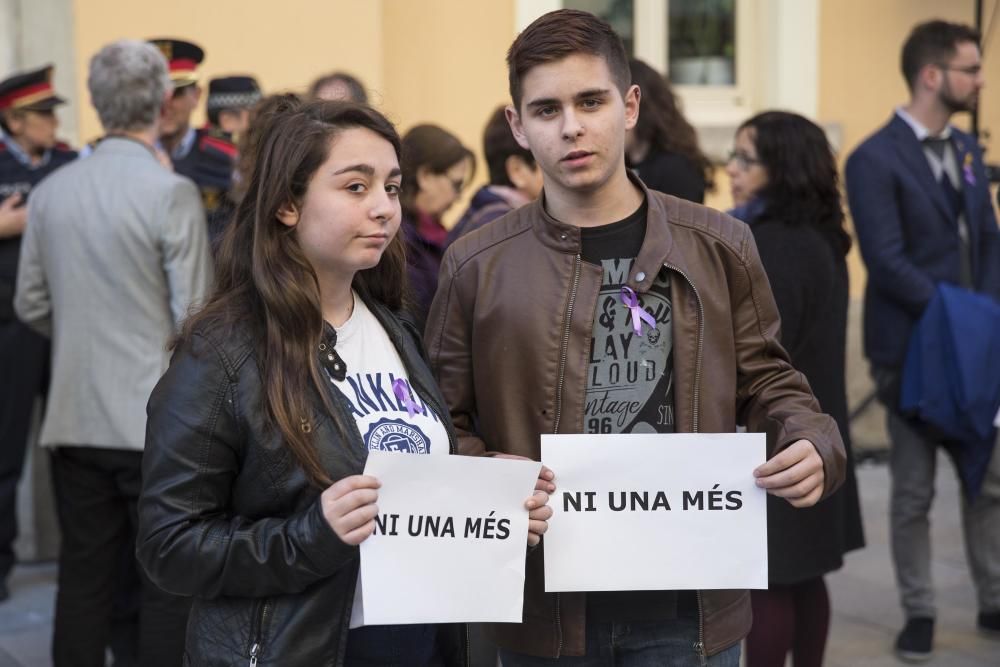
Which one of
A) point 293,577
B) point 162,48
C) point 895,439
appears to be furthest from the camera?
point 162,48

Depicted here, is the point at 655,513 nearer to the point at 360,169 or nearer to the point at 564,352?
the point at 564,352

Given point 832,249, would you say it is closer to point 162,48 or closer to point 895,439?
point 895,439

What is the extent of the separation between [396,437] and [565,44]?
81 centimetres

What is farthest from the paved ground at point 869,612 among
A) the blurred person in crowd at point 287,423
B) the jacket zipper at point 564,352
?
the blurred person in crowd at point 287,423

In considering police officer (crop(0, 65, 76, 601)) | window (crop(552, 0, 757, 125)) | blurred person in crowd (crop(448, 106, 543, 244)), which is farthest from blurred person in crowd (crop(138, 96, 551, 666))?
window (crop(552, 0, 757, 125))

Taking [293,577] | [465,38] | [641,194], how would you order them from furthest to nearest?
[465,38] < [641,194] < [293,577]

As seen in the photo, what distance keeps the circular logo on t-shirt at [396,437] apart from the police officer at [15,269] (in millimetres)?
3712

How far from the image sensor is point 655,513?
2.43 metres

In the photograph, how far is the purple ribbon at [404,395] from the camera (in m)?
2.35

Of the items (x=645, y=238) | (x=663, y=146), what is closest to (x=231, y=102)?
(x=663, y=146)

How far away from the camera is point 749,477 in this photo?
243 cm

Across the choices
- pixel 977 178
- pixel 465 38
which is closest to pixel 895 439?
pixel 977 178

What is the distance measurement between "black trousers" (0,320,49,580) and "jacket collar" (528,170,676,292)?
367cm

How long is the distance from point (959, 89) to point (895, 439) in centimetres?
140
